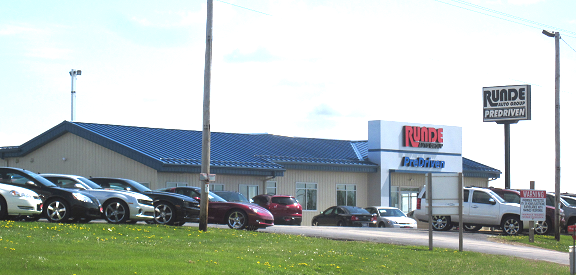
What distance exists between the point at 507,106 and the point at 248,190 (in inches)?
737

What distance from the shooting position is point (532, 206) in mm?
23750

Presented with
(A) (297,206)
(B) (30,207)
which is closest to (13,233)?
(B) (30,207)

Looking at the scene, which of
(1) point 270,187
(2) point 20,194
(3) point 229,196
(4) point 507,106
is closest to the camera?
(2) point 20,194

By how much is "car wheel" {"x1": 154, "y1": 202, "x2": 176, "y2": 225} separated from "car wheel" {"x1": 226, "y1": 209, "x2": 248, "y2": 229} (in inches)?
76.4

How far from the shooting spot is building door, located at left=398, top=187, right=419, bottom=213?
143 ft

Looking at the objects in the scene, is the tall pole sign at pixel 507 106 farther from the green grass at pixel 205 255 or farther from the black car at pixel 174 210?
the black car at pixel 174 210

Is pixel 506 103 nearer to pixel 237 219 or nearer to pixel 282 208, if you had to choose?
pixel 282 208

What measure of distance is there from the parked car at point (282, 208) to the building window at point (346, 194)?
33.5ft

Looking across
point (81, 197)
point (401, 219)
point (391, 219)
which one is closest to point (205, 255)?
point (81, 197)

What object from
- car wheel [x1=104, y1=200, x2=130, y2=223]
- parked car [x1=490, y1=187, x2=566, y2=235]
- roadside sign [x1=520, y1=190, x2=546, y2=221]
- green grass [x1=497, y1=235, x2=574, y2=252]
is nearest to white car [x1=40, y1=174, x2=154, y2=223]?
car wheel [x1=104, y1=200, x2=130, y2=223]

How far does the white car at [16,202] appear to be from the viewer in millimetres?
17688

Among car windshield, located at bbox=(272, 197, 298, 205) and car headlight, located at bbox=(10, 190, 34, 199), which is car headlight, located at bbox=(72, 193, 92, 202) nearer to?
car headlight, located at bbox=(10, 190, 34, 199)

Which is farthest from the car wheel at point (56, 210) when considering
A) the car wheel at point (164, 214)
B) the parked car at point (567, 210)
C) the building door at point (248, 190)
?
the parked car at point (567, 210)

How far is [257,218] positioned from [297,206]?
30.4 feet
